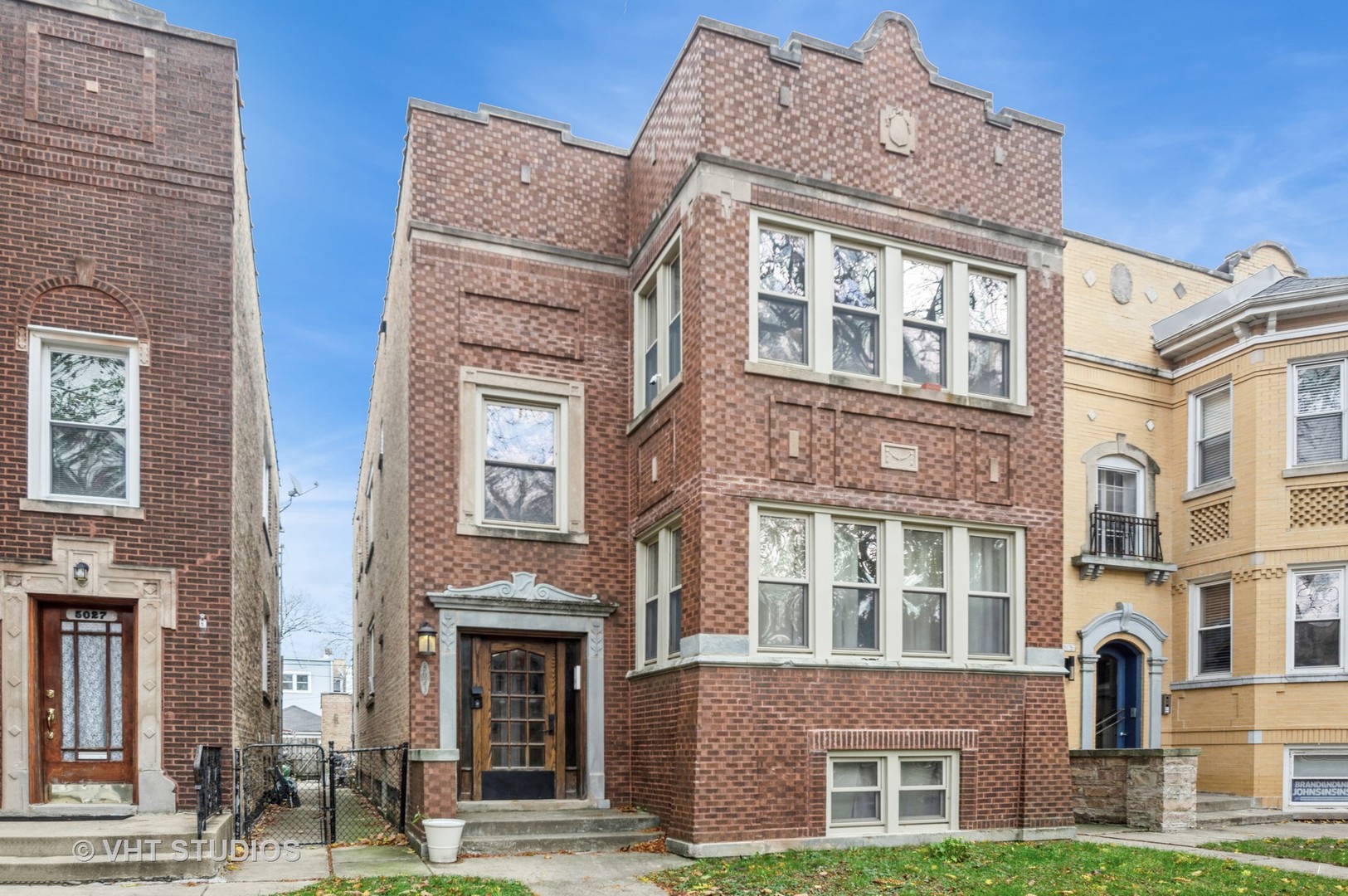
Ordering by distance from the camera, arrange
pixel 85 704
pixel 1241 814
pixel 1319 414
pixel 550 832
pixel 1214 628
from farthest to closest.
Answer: pixel 1214 628
pixel 1319 414
pixel 1241 814
pixel 550 832
pixel 85 704

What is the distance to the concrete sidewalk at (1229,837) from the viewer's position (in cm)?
1070

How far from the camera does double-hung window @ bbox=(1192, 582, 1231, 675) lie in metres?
16.8

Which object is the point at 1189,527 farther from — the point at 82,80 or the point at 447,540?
the point at 82,80

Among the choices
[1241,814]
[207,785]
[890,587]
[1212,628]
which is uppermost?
[890,587]

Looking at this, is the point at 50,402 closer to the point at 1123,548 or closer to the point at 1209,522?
the point at 1123,548

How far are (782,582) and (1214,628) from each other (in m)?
9.01

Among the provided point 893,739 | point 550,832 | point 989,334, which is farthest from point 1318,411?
point 550,832

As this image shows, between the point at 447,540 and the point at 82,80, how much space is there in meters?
6.43

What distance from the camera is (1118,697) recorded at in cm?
1717

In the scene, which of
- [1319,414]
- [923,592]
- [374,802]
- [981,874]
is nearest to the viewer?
[981,874]

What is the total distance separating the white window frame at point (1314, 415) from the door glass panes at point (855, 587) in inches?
318

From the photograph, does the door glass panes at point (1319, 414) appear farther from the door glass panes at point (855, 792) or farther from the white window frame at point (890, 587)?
the door glass panes at point (855, 792)

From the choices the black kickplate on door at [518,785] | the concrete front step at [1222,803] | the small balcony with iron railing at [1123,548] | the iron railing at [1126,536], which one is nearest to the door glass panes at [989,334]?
the small balcony with iron railing at [1123,548]

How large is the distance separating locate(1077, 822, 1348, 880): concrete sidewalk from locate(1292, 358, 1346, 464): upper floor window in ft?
17.5
